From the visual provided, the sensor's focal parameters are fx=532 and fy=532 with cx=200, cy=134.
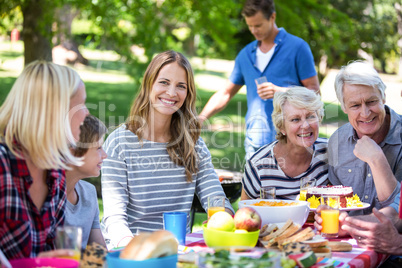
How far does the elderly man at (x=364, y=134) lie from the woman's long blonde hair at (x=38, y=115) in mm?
1873

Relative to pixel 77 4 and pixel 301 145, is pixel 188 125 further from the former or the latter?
pixel 77 4

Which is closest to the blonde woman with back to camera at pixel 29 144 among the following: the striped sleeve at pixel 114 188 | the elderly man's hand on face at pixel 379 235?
the striped sleeve at pixel 114 188

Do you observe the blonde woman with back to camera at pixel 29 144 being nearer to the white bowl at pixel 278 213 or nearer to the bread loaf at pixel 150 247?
the bread loaf at pixel 150 247

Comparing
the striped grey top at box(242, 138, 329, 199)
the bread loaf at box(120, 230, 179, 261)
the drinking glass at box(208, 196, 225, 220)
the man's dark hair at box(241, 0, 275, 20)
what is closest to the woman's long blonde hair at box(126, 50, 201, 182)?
the striped grey top at box(242, 138, 329, 199)

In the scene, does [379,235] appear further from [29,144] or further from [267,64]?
[267,64]

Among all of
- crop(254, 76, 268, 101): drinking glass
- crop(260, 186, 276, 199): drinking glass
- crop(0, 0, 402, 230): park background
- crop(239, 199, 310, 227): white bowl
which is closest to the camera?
crop(239, 199, 310, 227): white bowl

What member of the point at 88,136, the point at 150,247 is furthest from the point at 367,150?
the point at 150,247

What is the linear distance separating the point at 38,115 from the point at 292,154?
1916mm

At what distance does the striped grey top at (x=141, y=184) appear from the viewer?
3.13m

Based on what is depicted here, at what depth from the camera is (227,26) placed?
28.7 feet

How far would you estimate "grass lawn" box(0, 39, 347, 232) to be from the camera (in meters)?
10.4

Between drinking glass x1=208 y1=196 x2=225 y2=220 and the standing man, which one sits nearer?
drinking glass x1=208 y1=196 x2=225 y2=220

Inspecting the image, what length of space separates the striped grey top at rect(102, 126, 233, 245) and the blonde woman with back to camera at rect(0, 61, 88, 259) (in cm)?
98

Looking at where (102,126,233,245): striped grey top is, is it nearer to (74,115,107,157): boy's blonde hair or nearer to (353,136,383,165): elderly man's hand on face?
(74,115,107,157): boy's blonde hair
